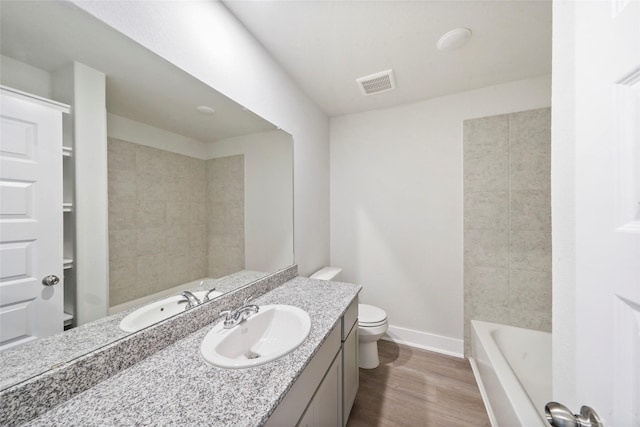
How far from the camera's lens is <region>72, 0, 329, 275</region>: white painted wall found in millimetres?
878

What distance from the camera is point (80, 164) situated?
0.70m

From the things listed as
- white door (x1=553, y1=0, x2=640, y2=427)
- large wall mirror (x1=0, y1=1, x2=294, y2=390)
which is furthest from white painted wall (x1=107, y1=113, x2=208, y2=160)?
white door (x1=553, y1=0, x2=640, y2=427)

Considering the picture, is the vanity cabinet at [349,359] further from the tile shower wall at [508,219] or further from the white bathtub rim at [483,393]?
the tile shower wall at [508,219]

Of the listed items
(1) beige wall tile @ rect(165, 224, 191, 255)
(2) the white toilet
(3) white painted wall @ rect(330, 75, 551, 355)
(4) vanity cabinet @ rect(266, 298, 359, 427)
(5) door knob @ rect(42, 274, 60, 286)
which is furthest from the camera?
(3) white painted wall @ rect(330, 75, 551, 355)

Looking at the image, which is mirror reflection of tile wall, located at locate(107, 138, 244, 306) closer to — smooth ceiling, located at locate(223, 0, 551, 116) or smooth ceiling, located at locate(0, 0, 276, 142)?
smooth ceiling, located at locate(0, 0, 276, 142)

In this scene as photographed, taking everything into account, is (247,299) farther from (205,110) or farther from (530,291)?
(530,291)

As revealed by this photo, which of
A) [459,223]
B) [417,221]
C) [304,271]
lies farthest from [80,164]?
[459,223]

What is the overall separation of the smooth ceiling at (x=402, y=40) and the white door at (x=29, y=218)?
111cm

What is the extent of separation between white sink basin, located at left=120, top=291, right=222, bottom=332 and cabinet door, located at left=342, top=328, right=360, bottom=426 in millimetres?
902

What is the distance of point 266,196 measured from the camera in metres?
1.57

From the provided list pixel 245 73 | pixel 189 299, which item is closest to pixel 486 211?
pixel 245 73

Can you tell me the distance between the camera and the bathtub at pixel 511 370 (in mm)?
1179

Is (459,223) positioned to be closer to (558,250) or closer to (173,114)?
(558,250)

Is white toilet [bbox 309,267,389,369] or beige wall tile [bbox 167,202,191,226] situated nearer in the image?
beige wall tile [bbox 167,202,191,226]
